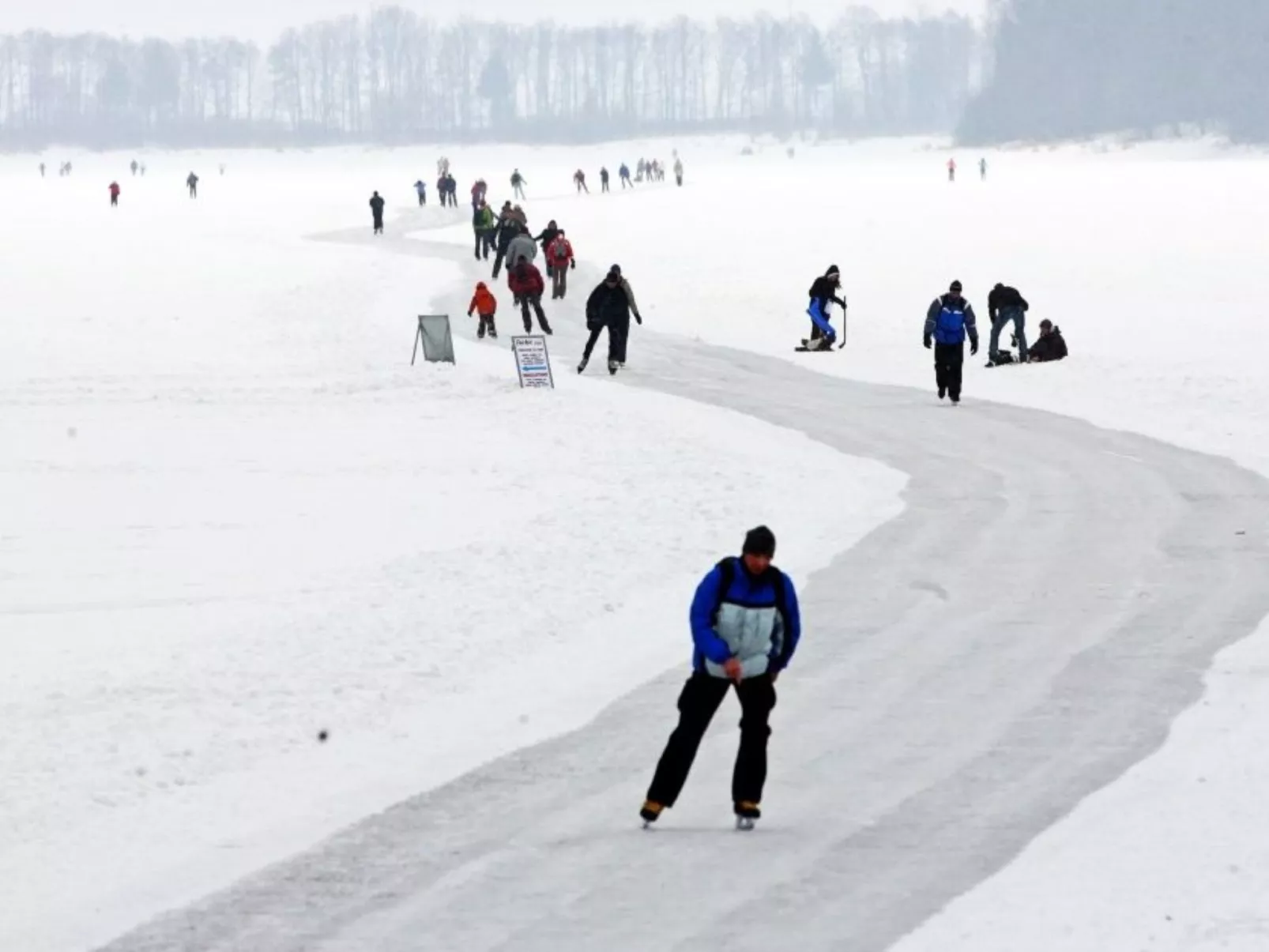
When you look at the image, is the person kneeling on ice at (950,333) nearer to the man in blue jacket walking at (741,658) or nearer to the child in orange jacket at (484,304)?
the child in orange jacket at (484,304)

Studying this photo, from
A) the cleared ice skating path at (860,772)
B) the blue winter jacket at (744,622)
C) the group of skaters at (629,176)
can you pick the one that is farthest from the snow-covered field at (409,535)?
the group of skaters at (629,176)

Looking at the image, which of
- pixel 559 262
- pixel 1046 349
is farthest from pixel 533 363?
pixel 559 262

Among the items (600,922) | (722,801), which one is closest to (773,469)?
(722,801)

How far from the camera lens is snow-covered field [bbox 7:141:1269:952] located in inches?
391

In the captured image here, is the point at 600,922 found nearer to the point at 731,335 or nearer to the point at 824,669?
the point at 824,669

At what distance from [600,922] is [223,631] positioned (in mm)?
6208

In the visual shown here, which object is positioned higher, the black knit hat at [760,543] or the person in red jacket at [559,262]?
the black knit hat at [760,543]

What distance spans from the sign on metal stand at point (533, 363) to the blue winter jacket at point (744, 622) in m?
18.7

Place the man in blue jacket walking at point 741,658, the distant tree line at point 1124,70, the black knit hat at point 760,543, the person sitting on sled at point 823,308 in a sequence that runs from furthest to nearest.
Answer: the distant tree line at point 1124,70 < the person sitting on sled at point 823,308 < the man in blue jacket walking at point 741,658 < the black knit hat at point 760,543

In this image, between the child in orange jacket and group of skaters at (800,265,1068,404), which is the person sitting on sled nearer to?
group of skaters at (800,265,1068,404)

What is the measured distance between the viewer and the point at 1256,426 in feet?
84.9

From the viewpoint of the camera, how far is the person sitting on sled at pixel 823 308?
32938 mm

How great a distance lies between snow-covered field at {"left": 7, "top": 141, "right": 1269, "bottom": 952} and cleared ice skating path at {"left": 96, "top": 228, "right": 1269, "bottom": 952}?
31 cm

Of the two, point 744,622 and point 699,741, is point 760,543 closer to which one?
point 744,622
